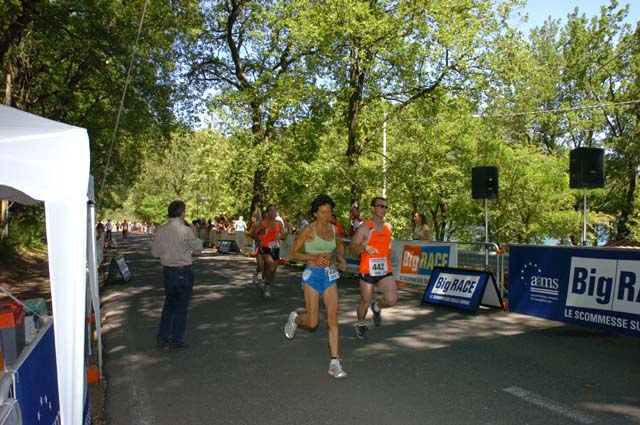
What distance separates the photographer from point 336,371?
18.7ft

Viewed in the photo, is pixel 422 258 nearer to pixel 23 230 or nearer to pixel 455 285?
pixel 455 285

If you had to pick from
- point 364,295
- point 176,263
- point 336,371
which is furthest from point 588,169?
point 176,263

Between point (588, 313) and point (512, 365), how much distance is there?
2.58 metres

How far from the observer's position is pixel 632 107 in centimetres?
3362

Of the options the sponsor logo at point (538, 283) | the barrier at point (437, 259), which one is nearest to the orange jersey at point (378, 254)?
the sponsor logo at point (538, 283)

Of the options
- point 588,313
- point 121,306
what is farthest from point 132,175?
point 588,313

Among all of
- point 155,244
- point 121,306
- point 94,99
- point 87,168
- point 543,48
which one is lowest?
point 121,306

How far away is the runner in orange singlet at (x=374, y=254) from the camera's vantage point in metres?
7.10

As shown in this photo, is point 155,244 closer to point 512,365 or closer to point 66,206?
point 66,206

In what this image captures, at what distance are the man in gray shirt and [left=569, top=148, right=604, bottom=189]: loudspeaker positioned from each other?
31.7 ft

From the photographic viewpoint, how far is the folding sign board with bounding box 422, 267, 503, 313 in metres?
9.79

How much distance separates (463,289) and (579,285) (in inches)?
88.6

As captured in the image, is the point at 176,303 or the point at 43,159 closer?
the point at 43,159

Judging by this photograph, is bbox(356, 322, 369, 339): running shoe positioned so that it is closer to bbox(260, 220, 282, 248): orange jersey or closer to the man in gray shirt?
the man in gray shirt
